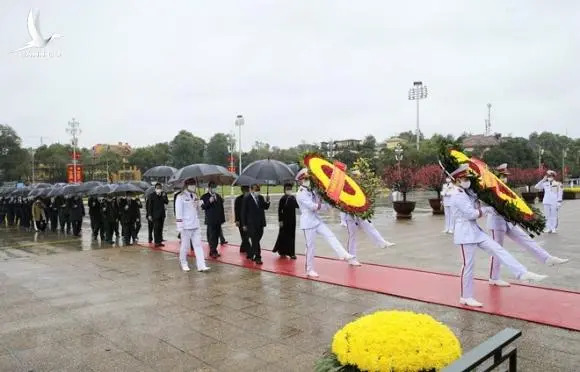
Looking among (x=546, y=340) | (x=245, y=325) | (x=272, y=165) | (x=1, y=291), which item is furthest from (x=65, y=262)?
(x=546, y=340)

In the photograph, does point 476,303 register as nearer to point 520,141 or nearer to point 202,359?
point 202,359

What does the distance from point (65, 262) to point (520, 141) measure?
163ft

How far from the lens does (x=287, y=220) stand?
10.1m

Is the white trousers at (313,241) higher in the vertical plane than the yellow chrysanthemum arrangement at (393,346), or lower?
lower

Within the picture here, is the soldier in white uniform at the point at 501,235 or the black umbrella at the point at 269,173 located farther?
the black umbrella at the point at 269,173

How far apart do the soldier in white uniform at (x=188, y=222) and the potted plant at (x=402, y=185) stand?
11.5 m

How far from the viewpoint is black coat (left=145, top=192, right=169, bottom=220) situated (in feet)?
41.3

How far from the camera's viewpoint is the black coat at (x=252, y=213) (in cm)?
977

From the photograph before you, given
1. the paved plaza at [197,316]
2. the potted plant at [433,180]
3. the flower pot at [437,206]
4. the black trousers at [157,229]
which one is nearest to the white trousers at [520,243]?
the paved plaza at [197,316]

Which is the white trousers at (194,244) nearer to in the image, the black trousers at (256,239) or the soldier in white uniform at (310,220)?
the black trousers at (256,239)

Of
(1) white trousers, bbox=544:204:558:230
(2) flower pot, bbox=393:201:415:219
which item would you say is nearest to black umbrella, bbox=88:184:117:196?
(2) flower pot, bbox=393:201:415:219

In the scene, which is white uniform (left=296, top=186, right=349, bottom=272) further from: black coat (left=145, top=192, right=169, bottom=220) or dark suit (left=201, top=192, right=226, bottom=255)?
black coat (left=145, top=192, right=169, bottom=220)

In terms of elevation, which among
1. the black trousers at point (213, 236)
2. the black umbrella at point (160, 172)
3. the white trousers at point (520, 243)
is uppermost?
the black umbrella at point (160, 172)

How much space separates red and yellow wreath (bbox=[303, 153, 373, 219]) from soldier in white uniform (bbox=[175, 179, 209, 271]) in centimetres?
240
